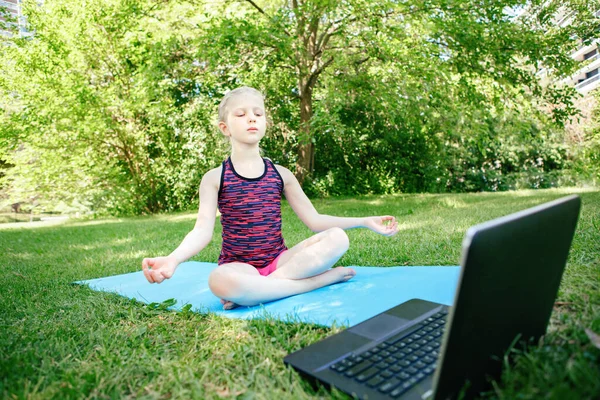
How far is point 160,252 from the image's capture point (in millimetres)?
4387

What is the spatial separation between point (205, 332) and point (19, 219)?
49.3 feet

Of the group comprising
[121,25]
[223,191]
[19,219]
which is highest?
[121,25]

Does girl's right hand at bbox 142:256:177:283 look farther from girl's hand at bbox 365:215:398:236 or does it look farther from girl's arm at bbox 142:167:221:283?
girl's hand at bbox 365:215:398:236

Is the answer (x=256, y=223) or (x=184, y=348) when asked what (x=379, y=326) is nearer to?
(x=184, y=348)

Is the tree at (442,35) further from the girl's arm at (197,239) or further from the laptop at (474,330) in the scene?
the laptop at (474,330)

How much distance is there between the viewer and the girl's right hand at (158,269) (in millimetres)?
1837

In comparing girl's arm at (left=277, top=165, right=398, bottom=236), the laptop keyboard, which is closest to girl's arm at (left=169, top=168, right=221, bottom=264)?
girl's arm at (left=277, top=165, right=398, bottom=236)

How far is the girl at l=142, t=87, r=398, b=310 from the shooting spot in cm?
236

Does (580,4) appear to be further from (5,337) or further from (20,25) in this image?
(20,25)

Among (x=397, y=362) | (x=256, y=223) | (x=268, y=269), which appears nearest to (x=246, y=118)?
(x=256, y=223)

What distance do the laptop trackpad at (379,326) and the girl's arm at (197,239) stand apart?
85 cm

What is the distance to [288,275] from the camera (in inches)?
92.6

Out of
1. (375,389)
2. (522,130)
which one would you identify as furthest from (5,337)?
(522,130)

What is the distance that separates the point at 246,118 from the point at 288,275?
910 mm
